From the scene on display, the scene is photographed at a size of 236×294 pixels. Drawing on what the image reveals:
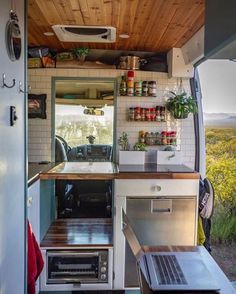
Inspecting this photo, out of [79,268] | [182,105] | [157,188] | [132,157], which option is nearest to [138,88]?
[182,105]

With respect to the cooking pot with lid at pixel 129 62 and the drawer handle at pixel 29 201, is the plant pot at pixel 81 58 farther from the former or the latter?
A: the drawer handle at pixel 29 201

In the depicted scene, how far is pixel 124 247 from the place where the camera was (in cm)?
291

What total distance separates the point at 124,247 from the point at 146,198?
460 mm

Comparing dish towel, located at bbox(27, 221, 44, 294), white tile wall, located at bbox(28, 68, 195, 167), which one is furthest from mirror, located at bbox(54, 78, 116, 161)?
Result: dish towel, located at bbox(27, 221, 44, 294)

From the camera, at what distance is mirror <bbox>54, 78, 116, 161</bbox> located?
3.67 metres

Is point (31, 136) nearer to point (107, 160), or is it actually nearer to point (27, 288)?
point (107, 160)

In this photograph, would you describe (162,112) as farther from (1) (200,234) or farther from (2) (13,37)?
(2) (13,37)

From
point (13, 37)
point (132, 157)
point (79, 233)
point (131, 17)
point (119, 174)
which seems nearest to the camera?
point (13, 37)

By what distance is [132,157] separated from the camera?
138 inches

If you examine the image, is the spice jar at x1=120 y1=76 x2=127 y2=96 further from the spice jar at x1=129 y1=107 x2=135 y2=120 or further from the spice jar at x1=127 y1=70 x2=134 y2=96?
the spice jar at x1=129 y1=107 x2=135 y2=120

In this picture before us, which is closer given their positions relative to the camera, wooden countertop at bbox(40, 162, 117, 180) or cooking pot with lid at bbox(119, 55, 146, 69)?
wooden countertop at bbox(40, 162, 117, 180)

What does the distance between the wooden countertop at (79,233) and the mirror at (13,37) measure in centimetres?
172

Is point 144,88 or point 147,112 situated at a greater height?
point 144,88

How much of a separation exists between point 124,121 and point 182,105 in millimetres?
645
